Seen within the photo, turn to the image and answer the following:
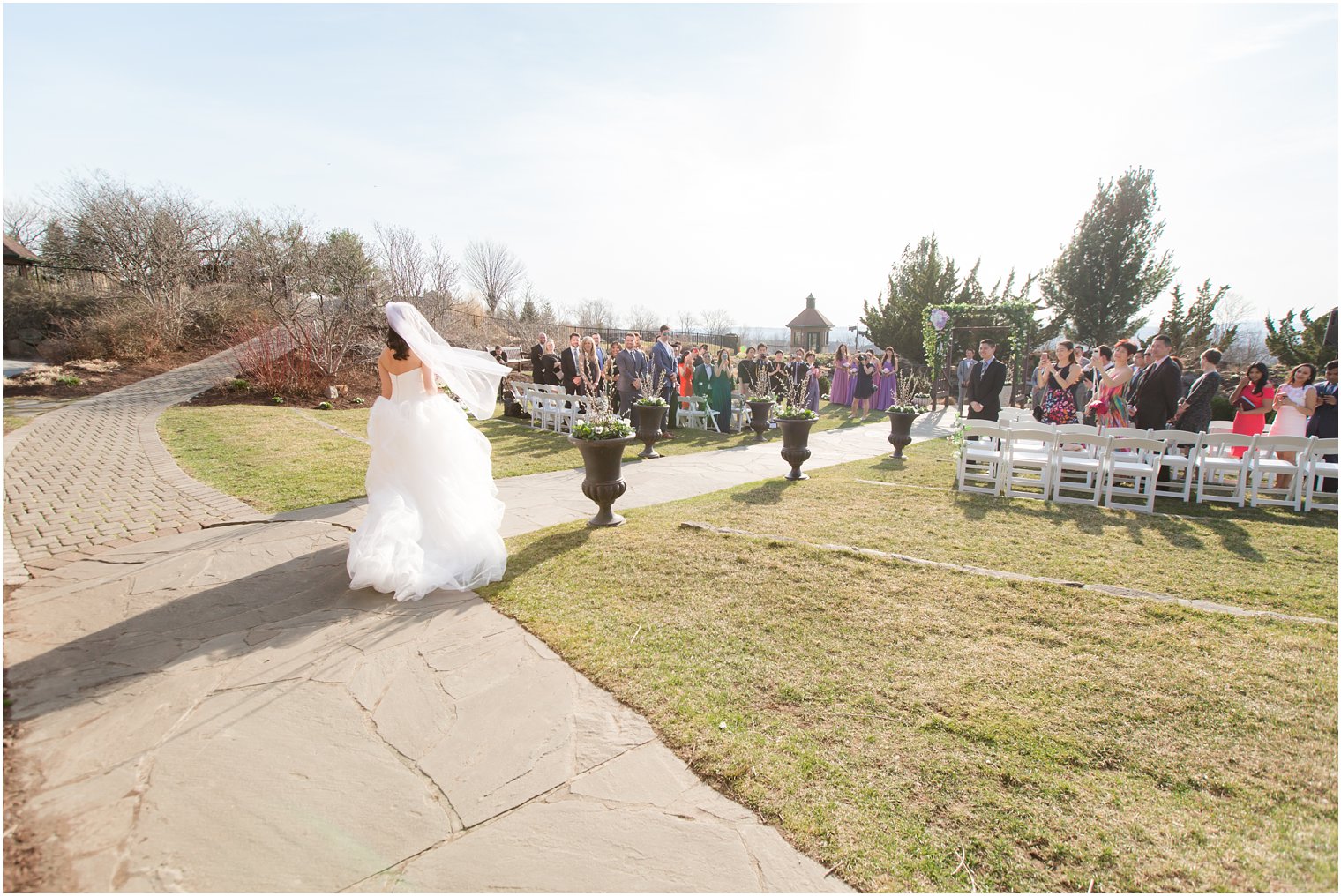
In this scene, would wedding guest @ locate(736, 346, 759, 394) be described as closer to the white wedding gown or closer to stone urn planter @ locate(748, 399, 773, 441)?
stone urn planter @ locate(748, 399, 773, 441)

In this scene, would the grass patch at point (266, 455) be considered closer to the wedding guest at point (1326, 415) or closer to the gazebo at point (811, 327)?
the wedding guest at point (1326, 415)

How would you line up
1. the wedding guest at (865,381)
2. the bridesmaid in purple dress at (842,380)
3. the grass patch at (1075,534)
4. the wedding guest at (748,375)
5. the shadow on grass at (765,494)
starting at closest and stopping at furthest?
the grass patch at (1075,534), the shadow on grass at (765,494), the wedding guest at (748,375), the wedding guest at (865,381), the bridesmaid in purple dress at (842,380)

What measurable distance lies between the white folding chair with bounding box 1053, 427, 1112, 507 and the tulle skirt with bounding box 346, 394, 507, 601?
674cm

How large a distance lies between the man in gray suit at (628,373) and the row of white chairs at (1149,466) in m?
6.07

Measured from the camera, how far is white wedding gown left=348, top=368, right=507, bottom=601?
14.9 feet

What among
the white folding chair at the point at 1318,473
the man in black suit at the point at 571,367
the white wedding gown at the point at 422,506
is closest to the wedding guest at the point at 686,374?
the man in black suit at the point at 571,367

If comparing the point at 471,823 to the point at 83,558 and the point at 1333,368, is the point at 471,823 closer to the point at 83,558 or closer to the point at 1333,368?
the point at 83,558

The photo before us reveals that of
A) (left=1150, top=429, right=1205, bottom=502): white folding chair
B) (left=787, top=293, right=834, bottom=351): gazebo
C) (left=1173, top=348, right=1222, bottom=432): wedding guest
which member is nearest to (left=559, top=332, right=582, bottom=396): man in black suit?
(left=1150, top=429, right=1205, bottom=502): white folding chair

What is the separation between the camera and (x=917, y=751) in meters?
2.80

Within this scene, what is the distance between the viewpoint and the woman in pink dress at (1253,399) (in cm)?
844

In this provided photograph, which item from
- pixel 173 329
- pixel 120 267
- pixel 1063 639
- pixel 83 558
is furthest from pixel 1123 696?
pixel 120 267

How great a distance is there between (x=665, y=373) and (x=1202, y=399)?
27.5 feet

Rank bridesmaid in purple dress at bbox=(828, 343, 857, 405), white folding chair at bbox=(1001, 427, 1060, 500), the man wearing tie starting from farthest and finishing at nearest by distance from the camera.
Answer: bridesmaid in purple dress at bbox=(828, 343, 857, 405) → the man wearing tie → white folding chair at bbox=(1001, 427, 1060, 500)

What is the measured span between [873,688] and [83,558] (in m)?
6.32
